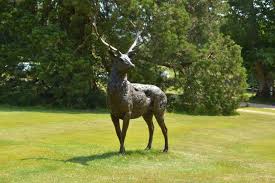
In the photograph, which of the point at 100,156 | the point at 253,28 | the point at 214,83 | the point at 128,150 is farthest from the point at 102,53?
the point at 100,156

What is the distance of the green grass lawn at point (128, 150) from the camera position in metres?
12.8

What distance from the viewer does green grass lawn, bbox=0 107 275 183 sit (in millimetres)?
12812

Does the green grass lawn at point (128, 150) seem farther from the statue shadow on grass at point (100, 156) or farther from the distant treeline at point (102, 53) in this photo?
the distant treeline at point (102, 53)

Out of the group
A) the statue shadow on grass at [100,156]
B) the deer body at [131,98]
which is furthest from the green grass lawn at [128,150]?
the deer body at [131,98]

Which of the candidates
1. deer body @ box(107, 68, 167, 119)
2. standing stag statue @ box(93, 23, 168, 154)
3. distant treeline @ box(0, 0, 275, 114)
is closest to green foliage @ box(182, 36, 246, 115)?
distant treeline @ box(0, 0, 275, 114)

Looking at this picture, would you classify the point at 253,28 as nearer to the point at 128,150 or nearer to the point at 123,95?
the point at 128,150

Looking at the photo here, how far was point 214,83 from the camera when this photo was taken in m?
36.7

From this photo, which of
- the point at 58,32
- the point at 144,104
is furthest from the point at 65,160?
the point at 58,32

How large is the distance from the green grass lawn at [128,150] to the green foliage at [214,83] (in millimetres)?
3696

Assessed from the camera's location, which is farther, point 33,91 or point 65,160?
point 33,91

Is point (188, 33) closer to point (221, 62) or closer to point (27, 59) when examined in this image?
point (221, 62)

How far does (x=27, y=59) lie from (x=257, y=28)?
24962mm

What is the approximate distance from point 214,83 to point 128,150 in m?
21.3

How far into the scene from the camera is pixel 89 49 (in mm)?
36875
